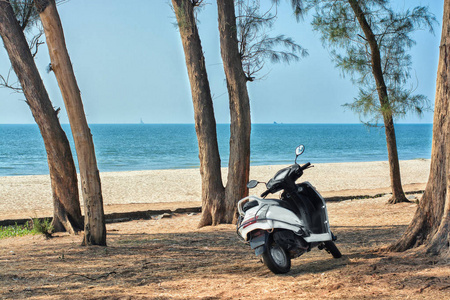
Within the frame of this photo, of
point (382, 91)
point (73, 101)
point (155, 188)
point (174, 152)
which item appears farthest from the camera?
point (174, 152)

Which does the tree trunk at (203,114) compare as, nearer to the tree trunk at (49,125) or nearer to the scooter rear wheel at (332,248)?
the tree trunk at (49,125)

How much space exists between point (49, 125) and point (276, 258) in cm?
574

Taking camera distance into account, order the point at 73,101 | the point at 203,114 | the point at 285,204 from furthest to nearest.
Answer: the point at 203,114 < the point at 73,101 < the point at 285,204

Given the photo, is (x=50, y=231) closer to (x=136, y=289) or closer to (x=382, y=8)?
(x=136, y=289)

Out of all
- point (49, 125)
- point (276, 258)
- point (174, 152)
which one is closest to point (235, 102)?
point (49, 125)

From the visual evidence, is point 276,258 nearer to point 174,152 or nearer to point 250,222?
point 250,222

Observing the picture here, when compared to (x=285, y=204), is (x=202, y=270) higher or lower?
lower

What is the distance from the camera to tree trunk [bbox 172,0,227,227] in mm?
9188

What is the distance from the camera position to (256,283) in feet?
15.2

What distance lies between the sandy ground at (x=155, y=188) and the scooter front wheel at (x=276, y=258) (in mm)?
7911

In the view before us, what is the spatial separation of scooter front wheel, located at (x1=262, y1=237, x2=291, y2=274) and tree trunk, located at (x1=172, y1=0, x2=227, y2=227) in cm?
438

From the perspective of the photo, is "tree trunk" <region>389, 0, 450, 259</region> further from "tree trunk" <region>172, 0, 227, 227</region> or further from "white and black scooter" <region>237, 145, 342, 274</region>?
"tree trunk" <region>172, 0, 227, 227</region>

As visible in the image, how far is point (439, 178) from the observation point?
197 inches

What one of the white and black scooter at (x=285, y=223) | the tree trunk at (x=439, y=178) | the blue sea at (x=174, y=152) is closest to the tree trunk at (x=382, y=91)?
the blue sea at (x=174, y=152)
